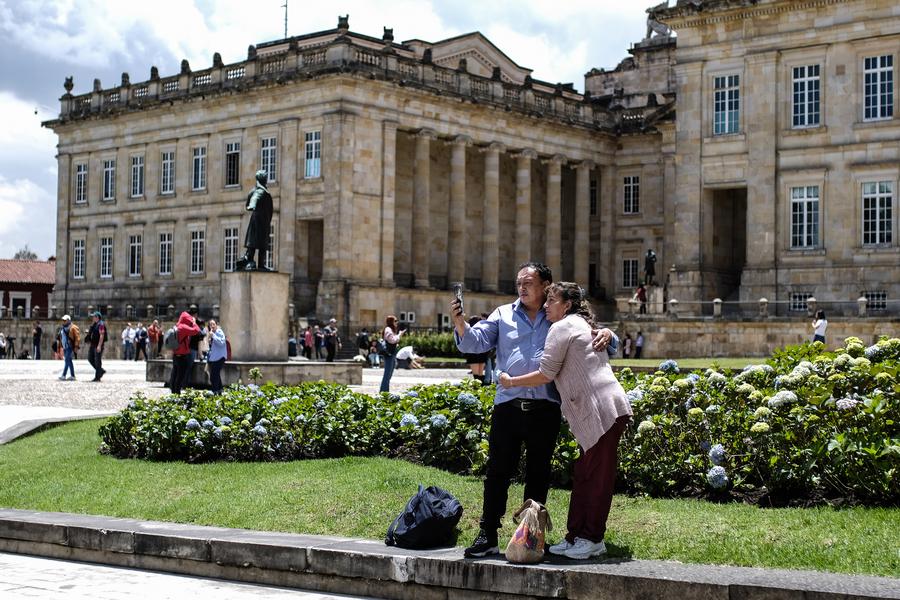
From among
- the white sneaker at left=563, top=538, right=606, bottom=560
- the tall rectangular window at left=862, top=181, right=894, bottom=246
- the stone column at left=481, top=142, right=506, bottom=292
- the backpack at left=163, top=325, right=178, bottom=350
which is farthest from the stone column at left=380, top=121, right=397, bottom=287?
the white sneaker at left=563, top=538, right=606, bottom=560

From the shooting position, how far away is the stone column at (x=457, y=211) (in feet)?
183

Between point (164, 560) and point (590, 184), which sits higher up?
point (590, 184)

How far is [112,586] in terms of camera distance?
9492 mm

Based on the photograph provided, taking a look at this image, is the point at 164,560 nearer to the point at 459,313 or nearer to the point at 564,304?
the point at 459,313

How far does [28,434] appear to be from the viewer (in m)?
17.4

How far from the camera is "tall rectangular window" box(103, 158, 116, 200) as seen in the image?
61.8 meters

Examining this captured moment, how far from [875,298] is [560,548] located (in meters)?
36.0

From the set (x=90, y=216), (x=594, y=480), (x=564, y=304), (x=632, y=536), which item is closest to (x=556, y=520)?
(x=632, y=536)

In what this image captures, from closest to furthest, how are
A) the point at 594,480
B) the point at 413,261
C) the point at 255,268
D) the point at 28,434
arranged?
the point at 594,480
the point at 28,434
the point at 255,268
the point at 413,261

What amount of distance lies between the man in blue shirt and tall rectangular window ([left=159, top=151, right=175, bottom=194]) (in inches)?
2034

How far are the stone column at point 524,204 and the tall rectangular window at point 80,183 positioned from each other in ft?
71.6

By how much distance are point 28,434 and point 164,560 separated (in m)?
7.94

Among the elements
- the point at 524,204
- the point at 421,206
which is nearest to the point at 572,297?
the point at 421,206

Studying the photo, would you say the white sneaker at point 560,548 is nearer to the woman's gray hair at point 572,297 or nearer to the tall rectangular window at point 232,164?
the woman's gray hair at point 572,297
